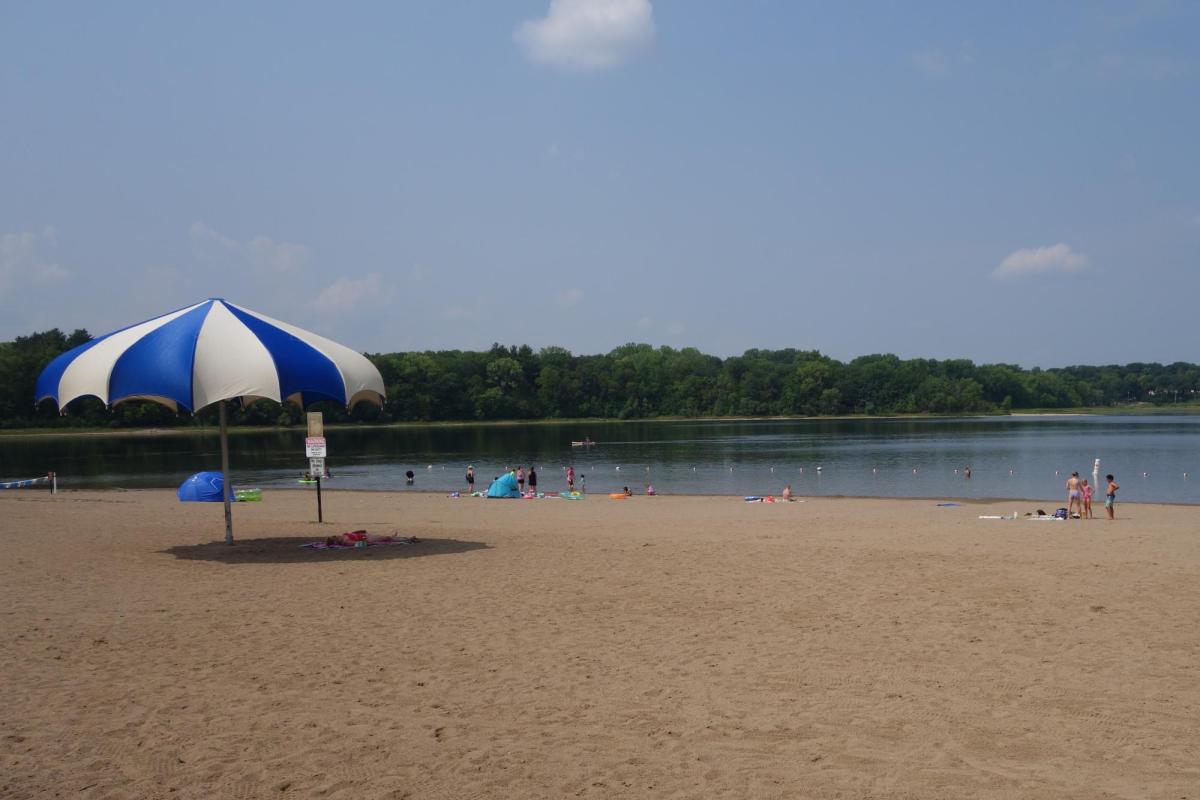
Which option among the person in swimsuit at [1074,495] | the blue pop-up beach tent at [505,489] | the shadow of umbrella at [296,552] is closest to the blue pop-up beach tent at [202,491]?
the blue pop-up beach tent at [505,489]

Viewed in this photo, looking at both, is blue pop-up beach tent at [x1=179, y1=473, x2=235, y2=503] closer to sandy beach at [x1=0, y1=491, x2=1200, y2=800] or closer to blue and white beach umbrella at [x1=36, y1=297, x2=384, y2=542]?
sandy beach at [x1=0, y1=491, x2=1200, y2=800]

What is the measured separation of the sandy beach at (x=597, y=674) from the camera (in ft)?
19.5

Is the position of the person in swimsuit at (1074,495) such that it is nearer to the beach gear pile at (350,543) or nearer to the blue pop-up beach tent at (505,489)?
the beach gear pile at (350,543)

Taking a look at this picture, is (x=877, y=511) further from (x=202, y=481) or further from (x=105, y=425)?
(x=105, y=425)

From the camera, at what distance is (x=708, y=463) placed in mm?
61375

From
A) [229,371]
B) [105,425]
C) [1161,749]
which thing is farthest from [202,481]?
[105,425]

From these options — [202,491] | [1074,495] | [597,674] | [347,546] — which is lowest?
[1074,495]

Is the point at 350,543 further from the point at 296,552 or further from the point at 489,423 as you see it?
the point at 489,423

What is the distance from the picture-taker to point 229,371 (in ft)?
45.6

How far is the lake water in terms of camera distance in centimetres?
4606

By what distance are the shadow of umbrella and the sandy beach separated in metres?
0.13

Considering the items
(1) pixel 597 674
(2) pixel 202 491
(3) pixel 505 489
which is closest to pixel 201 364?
(1) pixel 597 674

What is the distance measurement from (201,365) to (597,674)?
8608 mm

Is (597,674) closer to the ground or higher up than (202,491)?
closer to the ground
